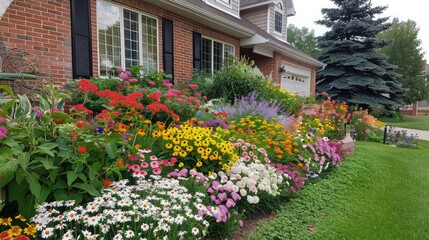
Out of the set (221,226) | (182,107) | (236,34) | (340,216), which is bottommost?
(340,216)

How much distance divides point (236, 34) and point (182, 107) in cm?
558

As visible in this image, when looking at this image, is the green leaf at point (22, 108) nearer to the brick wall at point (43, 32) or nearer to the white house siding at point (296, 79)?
the brick wall at point (43, 32)

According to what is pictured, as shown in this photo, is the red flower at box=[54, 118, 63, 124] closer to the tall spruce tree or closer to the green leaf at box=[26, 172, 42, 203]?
the green leaf at box=[26, 172, 42, 203]

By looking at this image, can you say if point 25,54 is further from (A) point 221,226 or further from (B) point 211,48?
(B) point 211,48

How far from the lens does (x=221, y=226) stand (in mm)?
2160

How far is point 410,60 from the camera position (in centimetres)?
2481

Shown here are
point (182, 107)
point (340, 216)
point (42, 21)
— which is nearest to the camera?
point (340, 216)

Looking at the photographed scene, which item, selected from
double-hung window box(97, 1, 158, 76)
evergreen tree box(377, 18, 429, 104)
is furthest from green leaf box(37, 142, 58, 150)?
evergreen tree box(377, 18, 429, 104)

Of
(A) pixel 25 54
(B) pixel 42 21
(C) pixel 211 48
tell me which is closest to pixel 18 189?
(A) pixel 25 54

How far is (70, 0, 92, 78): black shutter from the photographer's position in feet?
16.3

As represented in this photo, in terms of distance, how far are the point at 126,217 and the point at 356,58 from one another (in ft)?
59.2

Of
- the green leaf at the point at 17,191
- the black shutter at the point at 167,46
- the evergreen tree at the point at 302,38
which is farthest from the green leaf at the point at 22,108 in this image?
the evergreen tree at the point at 302,38

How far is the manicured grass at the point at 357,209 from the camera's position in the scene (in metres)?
2.52

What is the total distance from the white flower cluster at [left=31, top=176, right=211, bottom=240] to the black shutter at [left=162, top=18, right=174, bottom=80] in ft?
16.8
